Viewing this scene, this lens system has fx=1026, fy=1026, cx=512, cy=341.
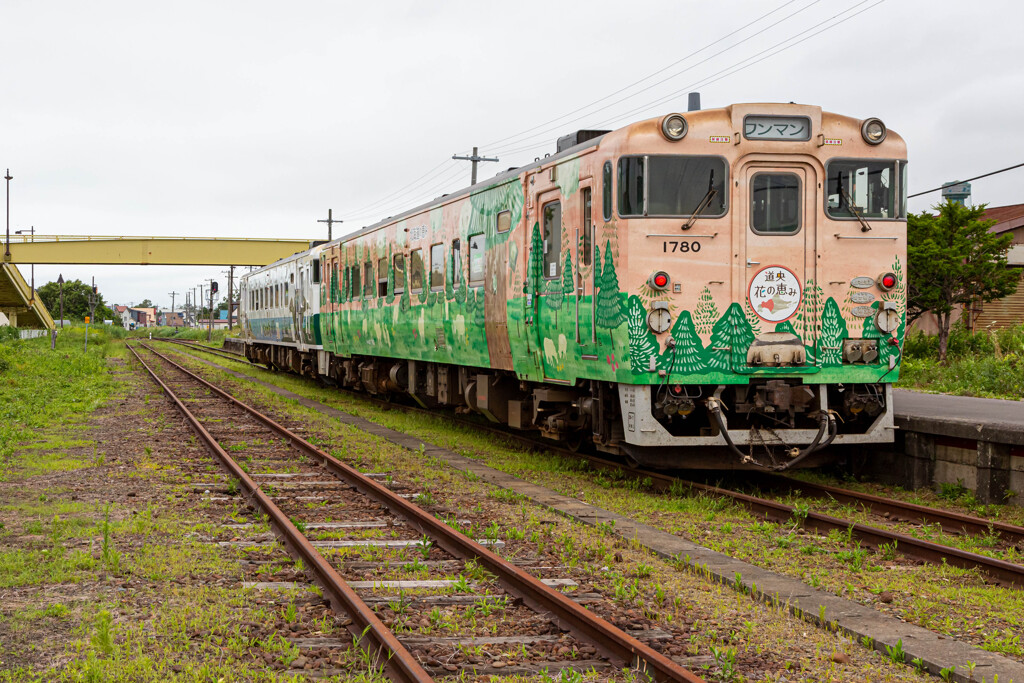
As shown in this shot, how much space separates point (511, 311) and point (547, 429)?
1441 mm

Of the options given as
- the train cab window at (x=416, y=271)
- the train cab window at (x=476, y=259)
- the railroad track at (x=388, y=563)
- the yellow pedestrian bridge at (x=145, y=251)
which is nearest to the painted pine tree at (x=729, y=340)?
the railroad track at (x=388, y=563)

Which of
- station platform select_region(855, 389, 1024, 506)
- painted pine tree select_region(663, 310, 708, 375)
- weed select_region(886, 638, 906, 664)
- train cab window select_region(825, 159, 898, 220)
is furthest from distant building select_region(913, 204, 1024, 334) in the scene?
weed select_region(886, 638, 906, 664)

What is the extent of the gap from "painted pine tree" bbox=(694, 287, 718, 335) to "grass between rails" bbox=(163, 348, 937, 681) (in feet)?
5.46

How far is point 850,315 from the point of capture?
9.60m

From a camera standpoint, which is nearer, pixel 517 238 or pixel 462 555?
pixel 462 555

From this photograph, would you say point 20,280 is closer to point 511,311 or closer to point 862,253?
point 511,311

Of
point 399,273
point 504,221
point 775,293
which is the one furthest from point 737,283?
point 399,273

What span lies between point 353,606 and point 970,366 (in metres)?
14.5

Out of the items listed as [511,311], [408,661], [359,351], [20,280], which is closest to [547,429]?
[511,311]

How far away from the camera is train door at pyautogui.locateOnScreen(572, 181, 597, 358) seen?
991cm

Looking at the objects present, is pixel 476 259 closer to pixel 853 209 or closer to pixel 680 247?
pixel 680 247

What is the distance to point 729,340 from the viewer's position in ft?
30.8

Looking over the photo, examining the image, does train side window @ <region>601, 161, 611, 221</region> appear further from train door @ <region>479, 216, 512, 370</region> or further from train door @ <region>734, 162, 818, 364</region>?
train door @ <region>479, 216, 512, 370</region>

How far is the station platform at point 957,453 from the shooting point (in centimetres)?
893
